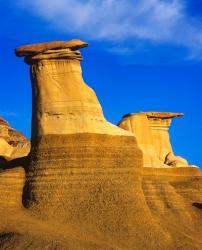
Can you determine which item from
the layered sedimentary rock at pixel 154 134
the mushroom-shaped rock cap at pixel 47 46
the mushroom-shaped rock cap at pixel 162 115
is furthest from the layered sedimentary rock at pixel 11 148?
the mushroom-shaped rock cap at pixel 47 46

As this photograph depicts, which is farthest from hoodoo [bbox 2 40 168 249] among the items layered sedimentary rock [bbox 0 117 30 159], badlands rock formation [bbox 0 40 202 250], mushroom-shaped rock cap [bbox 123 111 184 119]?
mushroom-shaped rock cap [bbox 123 111 184 119]

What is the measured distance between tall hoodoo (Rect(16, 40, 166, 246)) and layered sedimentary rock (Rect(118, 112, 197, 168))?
12.6 metres

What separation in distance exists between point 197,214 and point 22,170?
11641mm

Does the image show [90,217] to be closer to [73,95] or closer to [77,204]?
[77,204]

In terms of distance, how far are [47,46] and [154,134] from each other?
21155 millimetres

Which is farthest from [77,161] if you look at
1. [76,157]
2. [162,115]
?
[162,115]

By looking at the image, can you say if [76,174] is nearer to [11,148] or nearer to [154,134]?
[11,148]

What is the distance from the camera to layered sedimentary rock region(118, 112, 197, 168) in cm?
4406

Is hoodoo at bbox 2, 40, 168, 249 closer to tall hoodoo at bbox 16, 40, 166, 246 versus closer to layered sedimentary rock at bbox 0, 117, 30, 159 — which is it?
tall hoodoo at bbox 16, 40, 166, 246

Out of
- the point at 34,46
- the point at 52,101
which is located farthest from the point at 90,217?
the point at 34,46

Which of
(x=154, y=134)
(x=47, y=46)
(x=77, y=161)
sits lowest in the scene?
(x=77, y=161)

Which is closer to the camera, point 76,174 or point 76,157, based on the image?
point 76,174

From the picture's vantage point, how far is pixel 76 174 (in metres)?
28.0

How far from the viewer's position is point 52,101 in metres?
29.2
